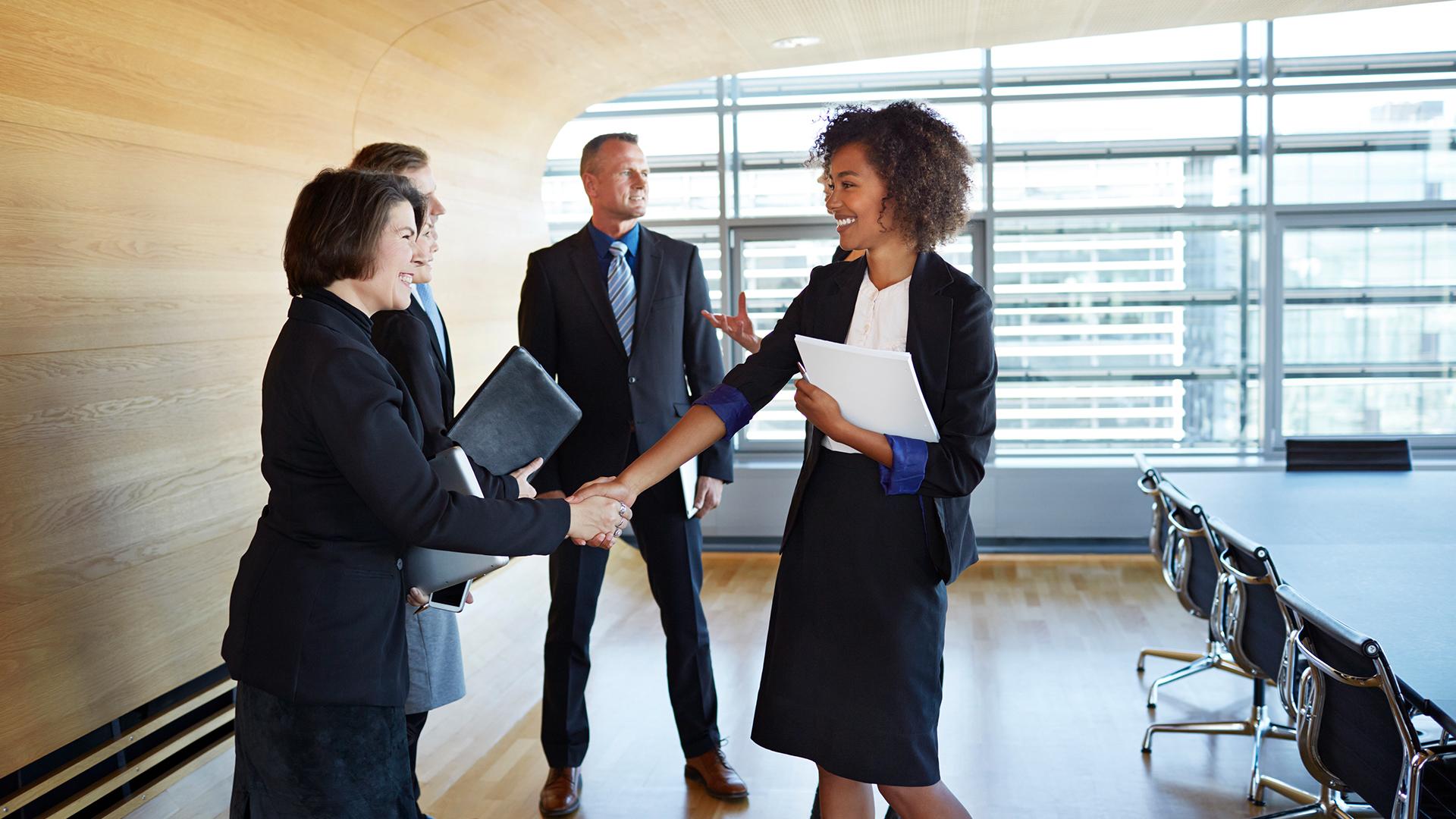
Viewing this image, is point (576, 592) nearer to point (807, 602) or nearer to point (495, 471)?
point (495, 471)

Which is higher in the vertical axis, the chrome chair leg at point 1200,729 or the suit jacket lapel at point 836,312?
the suit jacket lapel at point 836,312

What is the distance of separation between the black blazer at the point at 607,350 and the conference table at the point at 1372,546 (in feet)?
5.73

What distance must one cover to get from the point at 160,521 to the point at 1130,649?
3948 mm

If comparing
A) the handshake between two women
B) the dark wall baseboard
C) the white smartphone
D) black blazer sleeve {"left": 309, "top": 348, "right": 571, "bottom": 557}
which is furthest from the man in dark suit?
the dark wall baseboard

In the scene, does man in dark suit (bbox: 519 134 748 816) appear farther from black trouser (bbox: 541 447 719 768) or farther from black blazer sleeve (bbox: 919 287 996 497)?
black blazer sleeve (bbox: 919 287 996 497)

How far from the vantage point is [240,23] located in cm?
340

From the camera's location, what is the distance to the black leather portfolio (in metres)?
2.39

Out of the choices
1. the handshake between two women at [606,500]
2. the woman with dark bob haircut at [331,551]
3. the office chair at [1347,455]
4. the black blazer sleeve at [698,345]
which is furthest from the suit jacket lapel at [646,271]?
the office chair at [1347,455]

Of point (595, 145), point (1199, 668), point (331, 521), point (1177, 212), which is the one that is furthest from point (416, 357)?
point (1177, 212)

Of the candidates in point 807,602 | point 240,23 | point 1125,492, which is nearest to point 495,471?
point 807,602

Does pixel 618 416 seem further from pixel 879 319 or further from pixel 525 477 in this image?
pixel 879 319

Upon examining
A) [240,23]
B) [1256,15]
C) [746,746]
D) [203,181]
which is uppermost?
[1256,15]

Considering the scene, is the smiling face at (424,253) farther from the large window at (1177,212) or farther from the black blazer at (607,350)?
the large window at (1177,212)

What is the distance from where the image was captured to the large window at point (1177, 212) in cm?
691
